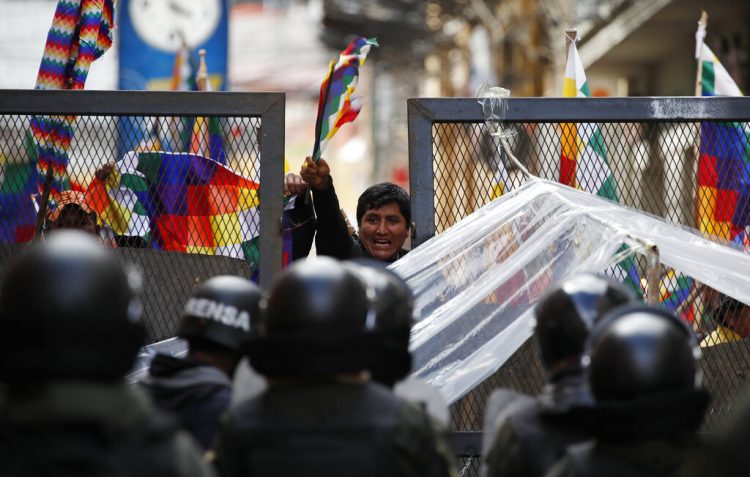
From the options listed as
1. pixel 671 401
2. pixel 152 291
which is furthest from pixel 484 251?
pixel 671 401

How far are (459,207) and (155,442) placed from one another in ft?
10.5

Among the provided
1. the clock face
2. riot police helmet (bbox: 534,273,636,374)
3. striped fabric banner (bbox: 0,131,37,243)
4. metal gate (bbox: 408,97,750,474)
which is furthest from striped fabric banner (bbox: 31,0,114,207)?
the clock face

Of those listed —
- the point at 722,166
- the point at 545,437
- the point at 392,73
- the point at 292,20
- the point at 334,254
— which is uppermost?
the point at 292,20

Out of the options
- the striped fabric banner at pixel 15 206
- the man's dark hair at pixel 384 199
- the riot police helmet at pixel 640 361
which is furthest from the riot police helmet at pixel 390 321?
the man's dark hair at pixel 384 199

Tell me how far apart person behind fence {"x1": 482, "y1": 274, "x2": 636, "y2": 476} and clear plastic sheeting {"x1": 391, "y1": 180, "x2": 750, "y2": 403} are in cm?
108

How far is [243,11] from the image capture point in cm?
5041

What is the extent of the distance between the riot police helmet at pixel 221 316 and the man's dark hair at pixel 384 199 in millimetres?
2451

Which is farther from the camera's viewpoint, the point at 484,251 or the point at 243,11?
the point at 243,11

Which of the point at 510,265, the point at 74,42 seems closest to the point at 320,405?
the point at 510,265

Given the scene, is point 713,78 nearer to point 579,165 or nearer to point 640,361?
point 579,165

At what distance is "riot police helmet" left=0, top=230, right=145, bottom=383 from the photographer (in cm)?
289

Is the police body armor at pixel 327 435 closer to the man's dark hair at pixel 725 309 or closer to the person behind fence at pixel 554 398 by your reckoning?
the person behind fence at pixel 554 398

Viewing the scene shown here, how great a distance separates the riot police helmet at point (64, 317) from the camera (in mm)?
2891

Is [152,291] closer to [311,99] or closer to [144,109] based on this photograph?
[144,109]
